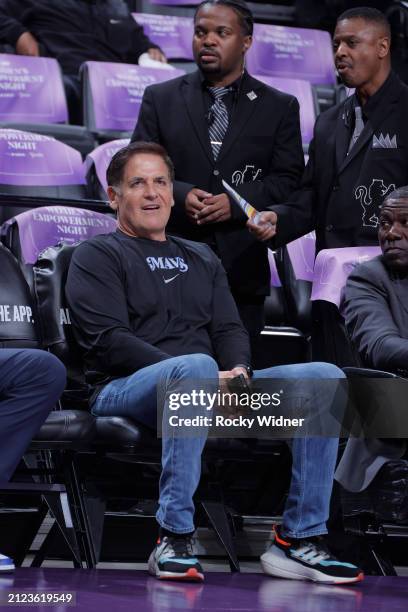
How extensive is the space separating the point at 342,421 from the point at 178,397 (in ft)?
1.61

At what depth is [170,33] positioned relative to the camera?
7.11m

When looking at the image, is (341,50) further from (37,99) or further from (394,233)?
(37,99)

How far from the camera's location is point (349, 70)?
12.7 feet

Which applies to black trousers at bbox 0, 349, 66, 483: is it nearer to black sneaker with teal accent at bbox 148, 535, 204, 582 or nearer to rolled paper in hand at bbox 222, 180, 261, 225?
black sneaker with teal accent at bbox 148, 535, 204, 582

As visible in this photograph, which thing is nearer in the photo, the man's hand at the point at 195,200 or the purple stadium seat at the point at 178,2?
the man's hand at the point at 195,200

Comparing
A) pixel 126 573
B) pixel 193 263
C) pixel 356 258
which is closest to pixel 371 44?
pixel 356 258

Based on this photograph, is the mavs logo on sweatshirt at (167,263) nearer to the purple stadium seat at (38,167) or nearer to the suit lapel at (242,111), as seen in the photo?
the suit lapel at (242,111)

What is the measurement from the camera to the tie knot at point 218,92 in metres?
3.88

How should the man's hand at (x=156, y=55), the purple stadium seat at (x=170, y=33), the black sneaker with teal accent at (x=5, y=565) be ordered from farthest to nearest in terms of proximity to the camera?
the purple stadium seat at (x=170, y=33) → the man's hand at (x=156, y=55) → the black sneaker with teal accent at (x=5, y=565)

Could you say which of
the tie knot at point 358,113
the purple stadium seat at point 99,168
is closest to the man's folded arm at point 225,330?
the tie knot at point 358,113

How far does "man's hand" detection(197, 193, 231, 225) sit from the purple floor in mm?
1208

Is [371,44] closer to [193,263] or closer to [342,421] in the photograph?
[193,263]

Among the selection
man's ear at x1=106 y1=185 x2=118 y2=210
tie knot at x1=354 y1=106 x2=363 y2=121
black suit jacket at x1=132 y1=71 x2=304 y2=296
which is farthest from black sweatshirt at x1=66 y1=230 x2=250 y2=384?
tie knot at x1=354 y1=106 x2=363 y2=121

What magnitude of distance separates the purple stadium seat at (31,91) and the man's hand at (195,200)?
2320mm
